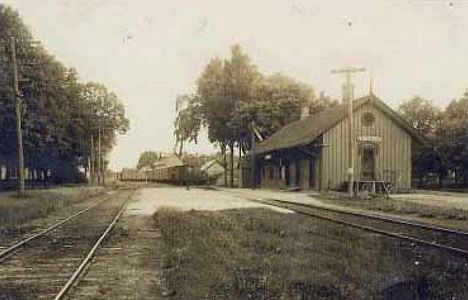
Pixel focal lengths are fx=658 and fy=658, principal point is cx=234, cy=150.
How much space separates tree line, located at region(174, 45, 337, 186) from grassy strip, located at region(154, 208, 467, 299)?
826 centimetres

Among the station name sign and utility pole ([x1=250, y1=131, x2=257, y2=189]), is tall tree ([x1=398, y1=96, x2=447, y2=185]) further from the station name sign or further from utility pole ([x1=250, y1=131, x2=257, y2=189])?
utility pole ([x1=250, y1=131, x2=257, y2=189])

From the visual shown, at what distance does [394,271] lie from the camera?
30.2ft

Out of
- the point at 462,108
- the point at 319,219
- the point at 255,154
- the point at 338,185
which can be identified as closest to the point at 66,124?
the point at 255,154

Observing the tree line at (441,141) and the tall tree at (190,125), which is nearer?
the tall tree at (190,125)

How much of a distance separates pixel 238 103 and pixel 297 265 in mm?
31129

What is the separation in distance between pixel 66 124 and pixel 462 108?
3024 cm

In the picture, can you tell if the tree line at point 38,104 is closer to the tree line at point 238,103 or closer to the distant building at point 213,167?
the tree line at point 238,103

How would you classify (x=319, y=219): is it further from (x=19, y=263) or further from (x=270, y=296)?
(x=270, y=296)

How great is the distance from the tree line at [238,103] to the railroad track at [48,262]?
6702 millimetres

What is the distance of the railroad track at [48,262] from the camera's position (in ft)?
28.2

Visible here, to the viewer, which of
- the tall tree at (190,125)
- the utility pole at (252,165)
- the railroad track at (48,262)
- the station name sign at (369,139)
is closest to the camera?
the railroad track at (48,262)

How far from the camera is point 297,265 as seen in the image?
386 inches

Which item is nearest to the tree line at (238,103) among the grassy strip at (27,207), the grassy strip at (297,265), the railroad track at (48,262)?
the grassy strip at (27,207)

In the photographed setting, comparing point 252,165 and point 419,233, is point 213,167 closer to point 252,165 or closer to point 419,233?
point 252,165
